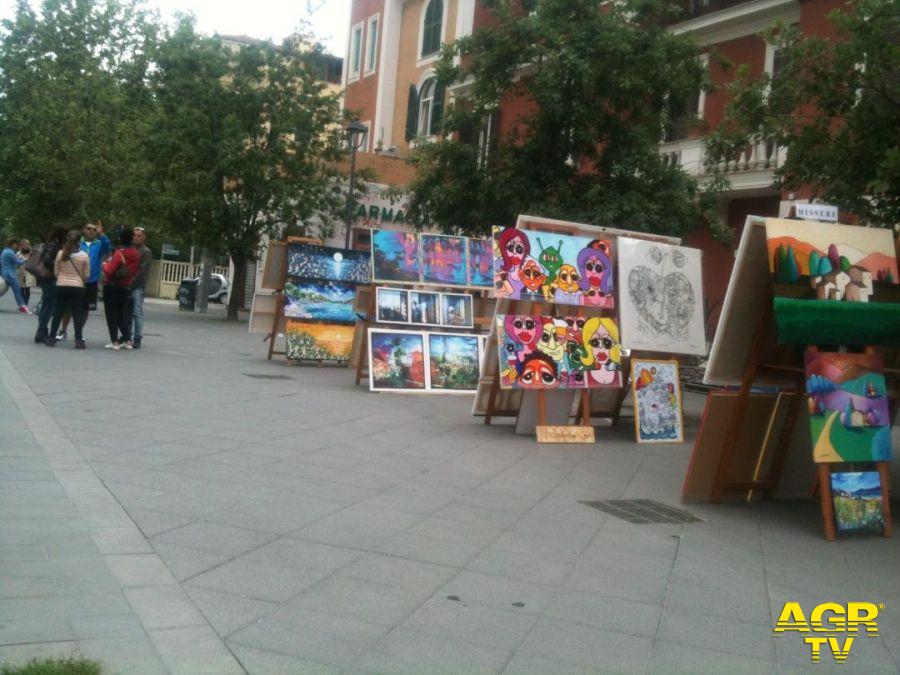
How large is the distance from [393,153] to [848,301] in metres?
30.5

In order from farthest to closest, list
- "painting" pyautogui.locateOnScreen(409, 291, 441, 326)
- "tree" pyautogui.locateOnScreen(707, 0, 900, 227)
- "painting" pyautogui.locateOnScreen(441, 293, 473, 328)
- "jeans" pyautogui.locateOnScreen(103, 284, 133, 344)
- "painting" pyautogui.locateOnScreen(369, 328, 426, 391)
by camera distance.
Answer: "jeans" pyautogui.locateOnScreen(103, 284, 133, 344) → "painting" pyautogui.locateOnScreen(441, 293, 473, 328) → "painting" pyautogui.locateOnScreen(409, 291, 441, 326) → "painting" pyautogui.locateOnScreen(369, 328, 426, 391) → "tree" pyautogui.locateOnScreen(707, 0, 900, 227)

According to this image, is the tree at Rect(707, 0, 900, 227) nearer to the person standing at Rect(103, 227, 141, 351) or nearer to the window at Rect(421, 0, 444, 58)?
the person standing at Rect(103, 227, 141, 351)

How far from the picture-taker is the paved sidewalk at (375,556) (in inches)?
181

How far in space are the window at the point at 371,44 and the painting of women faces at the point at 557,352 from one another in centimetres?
3035

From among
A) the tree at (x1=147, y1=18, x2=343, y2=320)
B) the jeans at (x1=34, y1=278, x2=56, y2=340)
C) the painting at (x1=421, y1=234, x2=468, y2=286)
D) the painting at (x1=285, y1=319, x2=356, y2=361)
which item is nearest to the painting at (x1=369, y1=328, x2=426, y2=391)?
the painting at (x1=421, y1=234, x2=468, y2=286)

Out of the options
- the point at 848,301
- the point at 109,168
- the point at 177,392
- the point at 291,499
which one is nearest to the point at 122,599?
the point at 291,499

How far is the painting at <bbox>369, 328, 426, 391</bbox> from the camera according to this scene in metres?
14.9

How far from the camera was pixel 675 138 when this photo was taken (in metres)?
23.8

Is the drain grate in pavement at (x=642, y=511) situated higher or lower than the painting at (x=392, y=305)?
lower

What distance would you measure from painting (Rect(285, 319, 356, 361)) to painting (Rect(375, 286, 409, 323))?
2855mm

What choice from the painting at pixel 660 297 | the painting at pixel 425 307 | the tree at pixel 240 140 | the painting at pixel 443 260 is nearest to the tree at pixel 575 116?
the painting at pixel 443 260

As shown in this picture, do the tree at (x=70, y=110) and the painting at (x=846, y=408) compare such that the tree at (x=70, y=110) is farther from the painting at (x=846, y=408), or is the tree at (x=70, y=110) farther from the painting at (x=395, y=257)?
the painting at (x=846, y=408)
